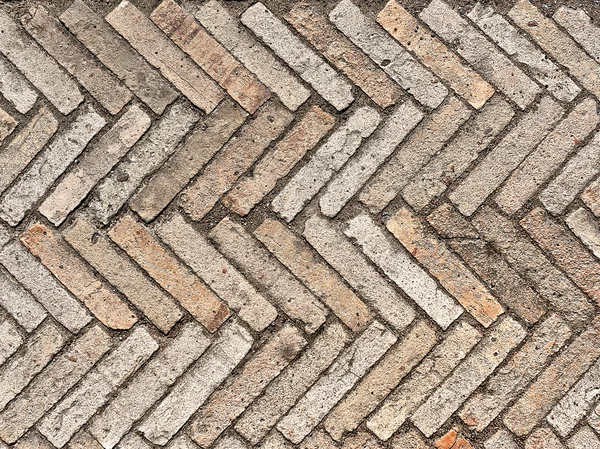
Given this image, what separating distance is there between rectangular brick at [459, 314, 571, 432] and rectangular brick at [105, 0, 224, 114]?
4.81 feet

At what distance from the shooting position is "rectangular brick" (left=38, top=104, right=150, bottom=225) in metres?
2.25

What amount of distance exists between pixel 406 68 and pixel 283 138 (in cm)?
54

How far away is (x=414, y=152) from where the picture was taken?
2285mm

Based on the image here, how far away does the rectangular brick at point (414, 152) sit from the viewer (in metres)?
2.28

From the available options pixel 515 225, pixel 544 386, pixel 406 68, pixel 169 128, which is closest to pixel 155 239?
pixel 169 128

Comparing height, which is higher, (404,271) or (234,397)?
(404,271)

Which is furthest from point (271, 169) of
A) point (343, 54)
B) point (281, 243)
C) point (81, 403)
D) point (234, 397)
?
point (81, 403)

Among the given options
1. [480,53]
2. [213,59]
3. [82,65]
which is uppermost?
[480,53]

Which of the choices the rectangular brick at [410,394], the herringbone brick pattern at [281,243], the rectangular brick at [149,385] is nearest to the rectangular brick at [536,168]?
the herringbone brick pattern at [281,243]

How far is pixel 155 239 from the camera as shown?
225 centimetres

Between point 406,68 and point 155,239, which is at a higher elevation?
point 406,68

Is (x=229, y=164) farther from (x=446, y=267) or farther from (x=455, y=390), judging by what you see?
(x=455, y=390)

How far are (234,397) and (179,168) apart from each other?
0.87m

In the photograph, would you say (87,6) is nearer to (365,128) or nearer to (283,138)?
(283,138)
